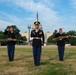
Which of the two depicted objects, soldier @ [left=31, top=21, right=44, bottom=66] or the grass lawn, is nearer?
the grass lawn

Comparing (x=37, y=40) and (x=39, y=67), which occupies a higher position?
(x=37, y=40)

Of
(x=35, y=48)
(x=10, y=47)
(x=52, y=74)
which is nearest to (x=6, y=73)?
(x=52, y=74)

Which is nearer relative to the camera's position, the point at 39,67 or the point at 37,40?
the point at 39,67

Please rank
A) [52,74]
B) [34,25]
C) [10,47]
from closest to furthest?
[52,74], [34,25], [10,47]

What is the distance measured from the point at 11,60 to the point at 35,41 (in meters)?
3.06

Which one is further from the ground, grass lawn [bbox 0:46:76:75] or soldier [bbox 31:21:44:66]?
soldier [bbox 31:21:44:66]

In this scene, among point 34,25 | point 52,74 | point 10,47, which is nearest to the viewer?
point 52,74

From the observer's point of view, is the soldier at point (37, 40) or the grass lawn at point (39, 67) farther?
the soldier at point (37, 40)

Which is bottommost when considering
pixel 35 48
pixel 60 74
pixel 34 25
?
pixel 60 74

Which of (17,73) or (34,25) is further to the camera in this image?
(34,25)

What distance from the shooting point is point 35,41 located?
12992 mm

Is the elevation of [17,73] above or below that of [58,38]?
below

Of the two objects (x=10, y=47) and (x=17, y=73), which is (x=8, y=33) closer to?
(x=10, y=47)

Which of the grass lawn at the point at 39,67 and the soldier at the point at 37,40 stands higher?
the soldier at the point at 37,40
